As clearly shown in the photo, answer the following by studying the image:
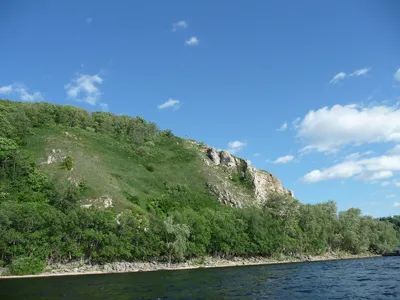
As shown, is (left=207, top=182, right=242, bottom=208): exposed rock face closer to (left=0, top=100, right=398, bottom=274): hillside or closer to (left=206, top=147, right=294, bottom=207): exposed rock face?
(left=206, top=147, right=294, bottom=207): exposed rock face

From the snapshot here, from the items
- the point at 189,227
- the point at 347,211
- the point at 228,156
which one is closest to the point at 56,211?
the point at 189,227

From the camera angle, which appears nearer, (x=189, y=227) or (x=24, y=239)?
(x=24, y=239)

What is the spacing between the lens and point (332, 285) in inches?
1762

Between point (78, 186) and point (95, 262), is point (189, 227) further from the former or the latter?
point (78, 186)

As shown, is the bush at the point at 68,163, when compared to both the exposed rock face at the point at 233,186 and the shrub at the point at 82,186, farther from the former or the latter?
the exposed rock face at the point at 233,186

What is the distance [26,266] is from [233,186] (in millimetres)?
84500

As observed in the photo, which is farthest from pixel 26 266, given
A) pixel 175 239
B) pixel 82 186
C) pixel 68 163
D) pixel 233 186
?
pixel 233 186

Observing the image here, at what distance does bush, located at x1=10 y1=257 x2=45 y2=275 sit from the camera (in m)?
64.8

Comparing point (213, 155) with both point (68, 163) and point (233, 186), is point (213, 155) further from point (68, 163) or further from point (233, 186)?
point (68, 163)

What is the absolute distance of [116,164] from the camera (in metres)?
123

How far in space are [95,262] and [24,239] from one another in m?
16.8

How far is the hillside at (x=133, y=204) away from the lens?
74.9 m

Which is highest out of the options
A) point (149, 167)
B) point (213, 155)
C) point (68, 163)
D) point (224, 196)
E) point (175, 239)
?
point (213, 155)

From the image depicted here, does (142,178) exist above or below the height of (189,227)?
above
